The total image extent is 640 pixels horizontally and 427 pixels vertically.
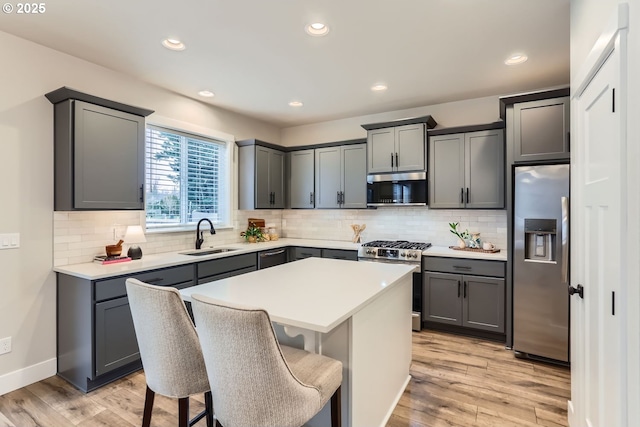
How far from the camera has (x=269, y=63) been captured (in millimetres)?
3027

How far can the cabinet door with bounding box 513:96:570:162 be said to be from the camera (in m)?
2.92

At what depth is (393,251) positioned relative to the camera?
385cm

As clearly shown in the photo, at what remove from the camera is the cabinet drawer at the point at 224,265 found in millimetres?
3323

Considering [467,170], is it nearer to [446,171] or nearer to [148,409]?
[446,171]

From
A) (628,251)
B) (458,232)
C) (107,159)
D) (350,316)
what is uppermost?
(107,159)

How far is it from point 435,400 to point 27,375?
3171 mm

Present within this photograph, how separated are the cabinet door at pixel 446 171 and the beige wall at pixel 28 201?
3732 mm

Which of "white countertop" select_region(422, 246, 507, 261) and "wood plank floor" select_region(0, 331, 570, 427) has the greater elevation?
"white countertop" select_region(422, 246, 507, 261)

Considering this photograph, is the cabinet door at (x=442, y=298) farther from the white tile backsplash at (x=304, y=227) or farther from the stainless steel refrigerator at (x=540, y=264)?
the white tile backsplash at (x=304, y=227)

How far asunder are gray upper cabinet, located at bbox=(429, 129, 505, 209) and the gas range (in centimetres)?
58

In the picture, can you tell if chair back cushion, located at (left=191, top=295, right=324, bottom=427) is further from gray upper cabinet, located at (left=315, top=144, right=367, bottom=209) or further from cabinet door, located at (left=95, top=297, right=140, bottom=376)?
gray upper cabinet, located at (left=315, top=144, right=367, bottom=209)

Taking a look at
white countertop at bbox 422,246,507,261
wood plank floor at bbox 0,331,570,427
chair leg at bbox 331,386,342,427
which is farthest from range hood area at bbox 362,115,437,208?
chair leg at bbox 331,386,342,427

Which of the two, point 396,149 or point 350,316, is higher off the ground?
point 396,149

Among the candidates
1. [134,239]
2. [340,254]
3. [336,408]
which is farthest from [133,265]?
[340,254]
